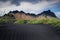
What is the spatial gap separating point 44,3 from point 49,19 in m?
0.80

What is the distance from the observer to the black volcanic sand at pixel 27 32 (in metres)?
6.04

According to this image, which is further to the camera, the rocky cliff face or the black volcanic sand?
the rocky cliff face

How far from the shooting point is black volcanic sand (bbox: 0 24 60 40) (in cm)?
604

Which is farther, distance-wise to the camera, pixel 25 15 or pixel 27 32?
pixel 25 15

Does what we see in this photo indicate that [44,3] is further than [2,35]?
Yes

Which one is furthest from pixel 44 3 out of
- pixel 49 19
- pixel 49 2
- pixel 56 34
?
Result: pixel 56 34

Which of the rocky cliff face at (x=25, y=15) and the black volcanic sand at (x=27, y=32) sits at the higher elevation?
the rocky cliff face at (x=25, y=15)

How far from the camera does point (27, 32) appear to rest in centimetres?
644

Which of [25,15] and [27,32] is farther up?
[25,15]

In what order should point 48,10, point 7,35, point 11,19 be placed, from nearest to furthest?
point 7,35 → point 11,19 → point 48,10

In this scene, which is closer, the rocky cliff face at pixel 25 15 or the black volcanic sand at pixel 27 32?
the black volcanic sand at pixel 27 32

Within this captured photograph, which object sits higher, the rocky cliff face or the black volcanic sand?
the rocky cliff face

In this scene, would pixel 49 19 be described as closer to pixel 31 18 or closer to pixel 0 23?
pixel 31 18

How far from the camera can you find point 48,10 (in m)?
7.10
